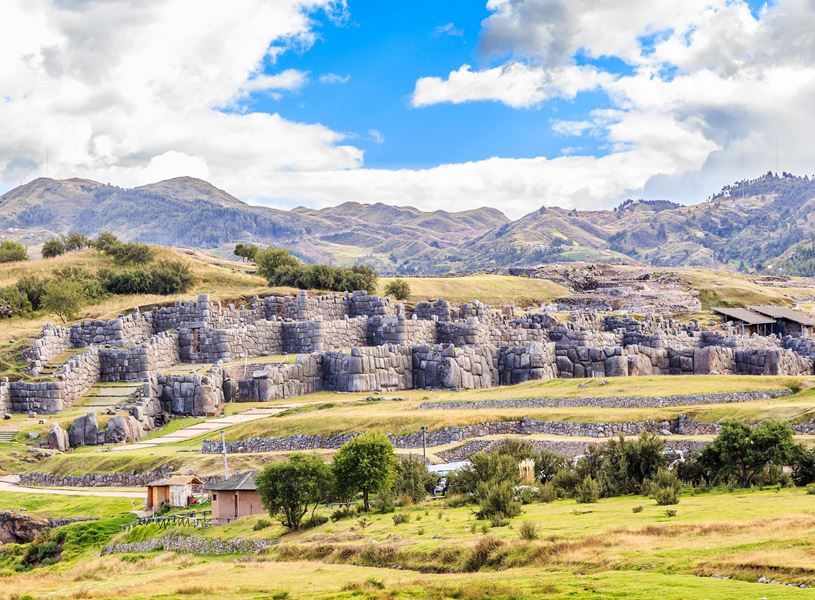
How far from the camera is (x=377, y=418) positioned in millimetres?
50750

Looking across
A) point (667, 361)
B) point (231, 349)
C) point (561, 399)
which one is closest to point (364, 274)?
point (231, 349)

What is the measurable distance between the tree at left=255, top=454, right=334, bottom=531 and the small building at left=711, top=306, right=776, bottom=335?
191 feet

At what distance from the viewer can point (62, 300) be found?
74.1 meters

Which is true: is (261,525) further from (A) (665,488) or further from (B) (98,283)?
(B) (98,283)

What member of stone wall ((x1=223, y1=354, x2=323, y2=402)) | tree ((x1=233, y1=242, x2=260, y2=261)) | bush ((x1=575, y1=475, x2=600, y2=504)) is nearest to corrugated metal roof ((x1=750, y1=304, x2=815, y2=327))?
stone wall ((x1=223, y1=354, x2=323, y2=402))

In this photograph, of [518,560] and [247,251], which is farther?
[247,251]

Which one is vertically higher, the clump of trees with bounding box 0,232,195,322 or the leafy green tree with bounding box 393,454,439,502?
the clump of trees with bounding box 0,232,195,322

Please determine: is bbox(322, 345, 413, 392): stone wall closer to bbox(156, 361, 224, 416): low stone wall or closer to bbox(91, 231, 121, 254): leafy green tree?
bbox(156, 361, 224, 416): low stone wall

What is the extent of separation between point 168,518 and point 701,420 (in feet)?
73.3

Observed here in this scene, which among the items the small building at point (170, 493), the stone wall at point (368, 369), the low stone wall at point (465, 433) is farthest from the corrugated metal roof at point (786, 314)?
the small building at point (170, 493)

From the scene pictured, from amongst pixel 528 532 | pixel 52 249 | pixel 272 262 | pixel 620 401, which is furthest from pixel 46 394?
pixel 52 249

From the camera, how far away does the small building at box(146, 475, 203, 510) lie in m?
43.7

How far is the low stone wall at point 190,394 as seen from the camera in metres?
60.3

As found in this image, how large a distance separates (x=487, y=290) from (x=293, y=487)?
71.3 metres
